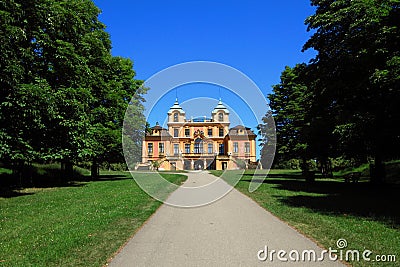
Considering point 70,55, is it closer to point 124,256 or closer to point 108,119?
point 108,119

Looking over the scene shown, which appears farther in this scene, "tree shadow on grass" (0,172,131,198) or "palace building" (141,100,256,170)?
"tree shadow on grass" (0,172,131,198)

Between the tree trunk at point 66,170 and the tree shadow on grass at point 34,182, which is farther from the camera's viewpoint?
the tree trunk at point 66,170

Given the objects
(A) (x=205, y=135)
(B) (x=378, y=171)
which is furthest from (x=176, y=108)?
(B) (x=378, y=171)

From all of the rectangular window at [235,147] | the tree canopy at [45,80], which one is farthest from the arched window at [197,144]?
the tree canopy at [45,80]

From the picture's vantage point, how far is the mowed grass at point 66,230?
Result: 232 inches

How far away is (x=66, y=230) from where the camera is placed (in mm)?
8086

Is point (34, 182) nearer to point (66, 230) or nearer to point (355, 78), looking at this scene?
point (66, 230)

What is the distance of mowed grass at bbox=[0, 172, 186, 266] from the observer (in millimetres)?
5887

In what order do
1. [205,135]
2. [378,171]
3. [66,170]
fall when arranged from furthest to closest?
[66,170] → [378,171] → [205,135]

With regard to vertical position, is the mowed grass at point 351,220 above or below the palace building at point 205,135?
below

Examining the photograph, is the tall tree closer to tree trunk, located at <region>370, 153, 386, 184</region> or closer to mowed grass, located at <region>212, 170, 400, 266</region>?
tree trunk, located at <region>370, 153, 386, 184</region>

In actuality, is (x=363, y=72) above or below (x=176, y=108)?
above

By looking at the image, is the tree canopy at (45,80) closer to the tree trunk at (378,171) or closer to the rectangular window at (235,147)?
the rectangular window at (235,147)

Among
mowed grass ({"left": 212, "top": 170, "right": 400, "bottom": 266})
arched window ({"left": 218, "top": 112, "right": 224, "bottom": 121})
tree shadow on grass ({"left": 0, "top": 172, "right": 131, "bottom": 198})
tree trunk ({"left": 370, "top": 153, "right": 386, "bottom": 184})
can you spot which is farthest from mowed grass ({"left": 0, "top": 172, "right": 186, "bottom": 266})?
tree trunk ({"left": 370, "top": 153, "right": 386, "bottom": 184})
